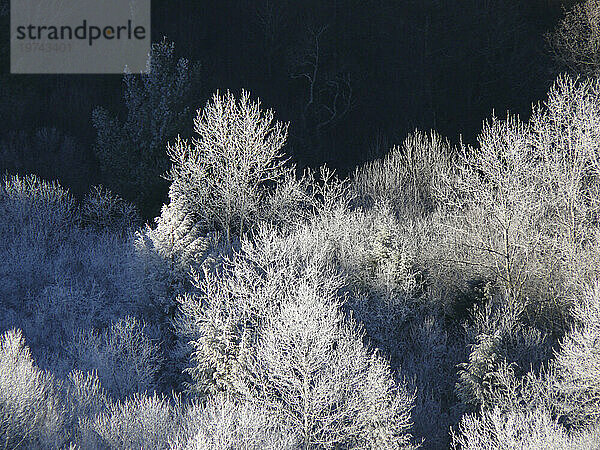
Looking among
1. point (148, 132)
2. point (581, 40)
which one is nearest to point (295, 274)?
point (148, 132)

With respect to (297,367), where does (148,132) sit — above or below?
above

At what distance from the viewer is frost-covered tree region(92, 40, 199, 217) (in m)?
28.9

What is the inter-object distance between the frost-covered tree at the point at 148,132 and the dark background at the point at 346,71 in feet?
11.2

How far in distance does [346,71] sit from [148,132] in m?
17.9

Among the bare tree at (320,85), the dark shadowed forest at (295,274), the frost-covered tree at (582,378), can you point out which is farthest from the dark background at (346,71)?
the frost-covered tree at (582,378)

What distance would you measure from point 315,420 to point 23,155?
22704mm

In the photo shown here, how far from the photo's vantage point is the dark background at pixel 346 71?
36281mm

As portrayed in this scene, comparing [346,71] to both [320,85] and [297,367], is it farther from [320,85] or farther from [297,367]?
[297,367]

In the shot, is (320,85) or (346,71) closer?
(320,85)

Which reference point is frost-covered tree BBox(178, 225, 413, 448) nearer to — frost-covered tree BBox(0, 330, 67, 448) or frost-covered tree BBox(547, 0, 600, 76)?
frost-covered tree BBox(0, 330, 67, 448)

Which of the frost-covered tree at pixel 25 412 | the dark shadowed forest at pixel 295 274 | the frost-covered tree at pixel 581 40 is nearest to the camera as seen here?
the frost-covered tree at pixel 25 412

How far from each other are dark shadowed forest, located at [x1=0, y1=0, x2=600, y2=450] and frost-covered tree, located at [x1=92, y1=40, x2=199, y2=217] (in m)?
0.09

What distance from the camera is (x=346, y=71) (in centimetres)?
4356

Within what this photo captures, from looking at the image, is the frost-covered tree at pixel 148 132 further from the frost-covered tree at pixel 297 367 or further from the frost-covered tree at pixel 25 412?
the frost-covered tree at pixel 25 412
